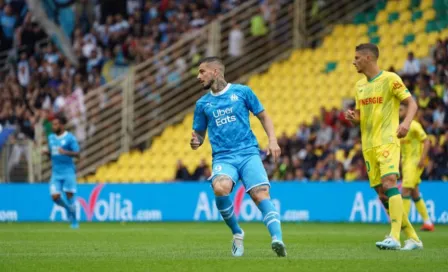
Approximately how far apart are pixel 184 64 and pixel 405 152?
12758 millimetres

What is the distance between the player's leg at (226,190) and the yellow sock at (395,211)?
6.66 ft

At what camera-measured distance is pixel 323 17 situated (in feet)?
103

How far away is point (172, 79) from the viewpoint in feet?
100

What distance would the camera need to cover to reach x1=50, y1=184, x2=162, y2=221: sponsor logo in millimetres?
25641

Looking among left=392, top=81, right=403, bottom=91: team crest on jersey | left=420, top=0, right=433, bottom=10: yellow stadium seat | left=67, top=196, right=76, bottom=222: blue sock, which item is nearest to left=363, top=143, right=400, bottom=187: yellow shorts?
left=392, top=81, right=403, bottom=91: team crest on jersey

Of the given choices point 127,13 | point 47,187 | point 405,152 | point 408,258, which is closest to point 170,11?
point 127,13

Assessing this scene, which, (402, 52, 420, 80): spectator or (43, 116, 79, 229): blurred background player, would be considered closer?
(43, 116, 79, 229): blurred background player

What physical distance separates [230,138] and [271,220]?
1174 millimetres

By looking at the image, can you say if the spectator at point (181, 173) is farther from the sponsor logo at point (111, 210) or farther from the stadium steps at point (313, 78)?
the sponsor logo at point (111, 210)

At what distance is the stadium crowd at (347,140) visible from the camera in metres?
23.8

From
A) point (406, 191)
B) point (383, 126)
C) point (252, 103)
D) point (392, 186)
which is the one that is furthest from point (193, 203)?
point (252, 103)

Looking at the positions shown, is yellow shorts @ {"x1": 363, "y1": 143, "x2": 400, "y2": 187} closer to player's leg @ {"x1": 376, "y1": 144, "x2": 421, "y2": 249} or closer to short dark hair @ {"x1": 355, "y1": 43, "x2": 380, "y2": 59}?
player's leg @ {"x1": 376, "y1": 144, "x2": 421, "y2": 249}

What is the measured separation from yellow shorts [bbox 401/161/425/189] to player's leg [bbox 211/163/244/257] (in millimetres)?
7765

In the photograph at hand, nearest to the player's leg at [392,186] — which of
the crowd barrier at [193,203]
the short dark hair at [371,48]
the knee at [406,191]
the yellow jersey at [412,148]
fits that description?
the short dark hair at [371,48]
